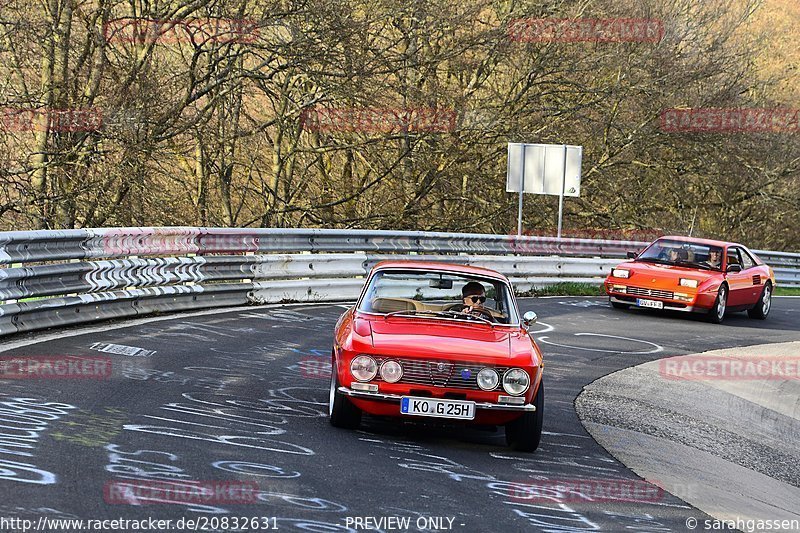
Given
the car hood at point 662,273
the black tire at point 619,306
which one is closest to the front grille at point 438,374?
the car hood at point 662,273

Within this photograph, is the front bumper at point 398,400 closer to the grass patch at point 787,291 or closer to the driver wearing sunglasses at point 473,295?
the driver wearing sunglasses at point 473,295

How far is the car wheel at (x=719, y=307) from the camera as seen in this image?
19062 mm

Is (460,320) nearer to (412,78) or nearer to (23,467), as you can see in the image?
(23,467)

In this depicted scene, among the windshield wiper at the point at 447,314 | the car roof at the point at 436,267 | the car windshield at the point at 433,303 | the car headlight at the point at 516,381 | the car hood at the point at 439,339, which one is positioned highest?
the car roof at the point at 436,267

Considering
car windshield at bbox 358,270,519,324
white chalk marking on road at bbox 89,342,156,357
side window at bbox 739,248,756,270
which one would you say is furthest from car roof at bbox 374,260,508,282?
side window at bbox 739,248,756,270

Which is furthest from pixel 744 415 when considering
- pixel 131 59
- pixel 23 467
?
pixel 131 59

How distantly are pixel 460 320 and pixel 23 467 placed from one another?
3.72m

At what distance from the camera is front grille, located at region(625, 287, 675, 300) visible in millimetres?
18891

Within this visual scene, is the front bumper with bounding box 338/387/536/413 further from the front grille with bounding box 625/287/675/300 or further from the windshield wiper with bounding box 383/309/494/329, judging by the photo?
the front grille with bounding box 625/287/675/300

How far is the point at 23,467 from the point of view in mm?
6117

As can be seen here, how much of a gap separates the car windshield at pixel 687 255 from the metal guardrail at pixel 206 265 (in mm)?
3071

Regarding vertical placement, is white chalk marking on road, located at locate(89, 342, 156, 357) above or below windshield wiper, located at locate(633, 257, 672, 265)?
below

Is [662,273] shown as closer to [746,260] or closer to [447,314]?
[746,260]

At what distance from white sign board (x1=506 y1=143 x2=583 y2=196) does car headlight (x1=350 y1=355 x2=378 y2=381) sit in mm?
17164
